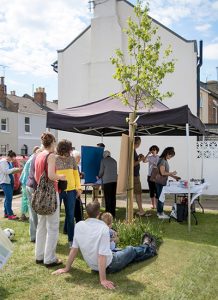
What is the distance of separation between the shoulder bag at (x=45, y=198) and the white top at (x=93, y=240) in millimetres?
563

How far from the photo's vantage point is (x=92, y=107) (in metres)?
9.24

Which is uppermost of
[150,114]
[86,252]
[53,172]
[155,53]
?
[155,53]

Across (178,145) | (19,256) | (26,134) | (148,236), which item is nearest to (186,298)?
(148,236)

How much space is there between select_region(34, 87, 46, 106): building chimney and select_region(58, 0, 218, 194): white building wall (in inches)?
1067

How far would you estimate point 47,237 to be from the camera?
18.0ft

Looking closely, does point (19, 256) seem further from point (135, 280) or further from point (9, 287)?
point (135, 280)

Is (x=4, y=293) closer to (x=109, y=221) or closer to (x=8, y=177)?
(x=109, y=221)

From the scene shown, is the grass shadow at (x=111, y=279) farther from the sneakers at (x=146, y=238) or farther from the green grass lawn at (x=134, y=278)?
the sneakers at (x=146, y=238)

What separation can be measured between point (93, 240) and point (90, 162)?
18.0ft

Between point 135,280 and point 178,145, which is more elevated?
point 178,145

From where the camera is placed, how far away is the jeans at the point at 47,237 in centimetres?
546

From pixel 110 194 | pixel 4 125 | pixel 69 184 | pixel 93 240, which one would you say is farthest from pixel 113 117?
pixel 4 125

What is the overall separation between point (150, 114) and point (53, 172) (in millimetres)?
3213

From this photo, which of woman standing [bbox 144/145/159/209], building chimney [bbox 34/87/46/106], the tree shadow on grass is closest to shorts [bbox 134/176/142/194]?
woman standing [bbox 144/145/159/209]
